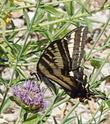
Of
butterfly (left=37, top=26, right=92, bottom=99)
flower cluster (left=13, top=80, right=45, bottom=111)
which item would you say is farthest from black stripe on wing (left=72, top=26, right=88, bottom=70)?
flower cluster (left=13, top=80, right=45, bottom=111)

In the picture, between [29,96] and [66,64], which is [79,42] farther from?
[29,96]

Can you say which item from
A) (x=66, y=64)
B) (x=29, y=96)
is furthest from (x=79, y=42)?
(x=29, y=96)

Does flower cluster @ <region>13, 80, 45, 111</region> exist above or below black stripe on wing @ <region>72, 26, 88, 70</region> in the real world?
below

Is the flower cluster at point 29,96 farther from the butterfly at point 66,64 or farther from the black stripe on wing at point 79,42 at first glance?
the black stripe on wing at point 79,42

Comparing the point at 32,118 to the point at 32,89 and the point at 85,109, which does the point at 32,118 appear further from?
the point at 85,109

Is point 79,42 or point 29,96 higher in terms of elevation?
point 79,42

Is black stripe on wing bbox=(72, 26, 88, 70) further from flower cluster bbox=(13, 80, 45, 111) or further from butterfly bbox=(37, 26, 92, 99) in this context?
flower cluster bbox=(13, 80, 45, 111)
